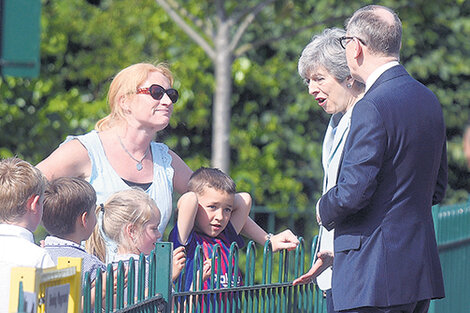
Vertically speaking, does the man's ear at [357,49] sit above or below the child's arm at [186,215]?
above

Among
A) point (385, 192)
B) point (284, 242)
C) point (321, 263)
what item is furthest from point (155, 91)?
point (385, 192)

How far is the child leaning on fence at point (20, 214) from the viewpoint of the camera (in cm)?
295

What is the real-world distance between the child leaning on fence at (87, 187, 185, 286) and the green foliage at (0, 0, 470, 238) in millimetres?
5755

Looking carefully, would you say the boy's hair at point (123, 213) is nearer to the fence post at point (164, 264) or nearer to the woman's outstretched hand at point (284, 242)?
the fence post at point (164, 264)

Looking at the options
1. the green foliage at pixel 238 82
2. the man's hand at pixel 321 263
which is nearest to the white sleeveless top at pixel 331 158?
the man's hand at pixel 321 263

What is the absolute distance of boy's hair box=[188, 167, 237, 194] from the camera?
4117 millimetres

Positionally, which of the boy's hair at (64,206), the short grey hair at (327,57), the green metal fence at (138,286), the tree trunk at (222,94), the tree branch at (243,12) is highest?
Result: the tree branch at (243,12)

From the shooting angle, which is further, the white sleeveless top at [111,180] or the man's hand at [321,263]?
the white sleeveless top at [111,180]

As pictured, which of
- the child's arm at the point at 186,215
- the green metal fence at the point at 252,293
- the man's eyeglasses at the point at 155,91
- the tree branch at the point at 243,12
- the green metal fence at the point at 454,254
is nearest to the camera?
the green metal fence at the point at 252,293

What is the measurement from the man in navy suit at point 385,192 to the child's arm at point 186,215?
0.80 meters

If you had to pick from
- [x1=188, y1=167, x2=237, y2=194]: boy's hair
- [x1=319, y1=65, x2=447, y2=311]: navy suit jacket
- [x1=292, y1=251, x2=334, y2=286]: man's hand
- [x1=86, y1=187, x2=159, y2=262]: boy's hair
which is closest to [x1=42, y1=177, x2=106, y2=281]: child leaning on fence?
[x1=86, y1=187, x2=159, y2=262]: boy's hair

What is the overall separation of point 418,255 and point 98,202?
1.57 meters

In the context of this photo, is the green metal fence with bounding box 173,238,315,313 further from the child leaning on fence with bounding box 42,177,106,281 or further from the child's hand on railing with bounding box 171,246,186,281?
the child leaning on fence with bounding box 42,177,106,281

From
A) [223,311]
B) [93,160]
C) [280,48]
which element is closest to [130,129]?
[93,160]
